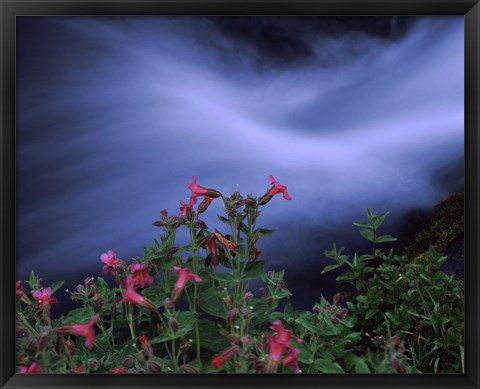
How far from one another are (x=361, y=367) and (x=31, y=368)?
0.81 m

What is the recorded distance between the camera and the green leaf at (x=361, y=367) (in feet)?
4.47

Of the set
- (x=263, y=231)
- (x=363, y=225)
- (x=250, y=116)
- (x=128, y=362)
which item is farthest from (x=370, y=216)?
(x=128, y=362)

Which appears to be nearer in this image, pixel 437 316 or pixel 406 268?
pixel 437 316

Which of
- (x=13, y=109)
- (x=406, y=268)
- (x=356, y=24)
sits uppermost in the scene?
(x=356, y=24)

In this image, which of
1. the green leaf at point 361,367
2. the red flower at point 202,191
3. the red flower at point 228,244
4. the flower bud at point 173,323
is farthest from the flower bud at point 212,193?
the green leaf at point 361,367

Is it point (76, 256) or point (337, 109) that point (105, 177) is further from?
point (337, 109)

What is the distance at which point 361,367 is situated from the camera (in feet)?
4.49

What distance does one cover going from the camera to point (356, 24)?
152 centimetres

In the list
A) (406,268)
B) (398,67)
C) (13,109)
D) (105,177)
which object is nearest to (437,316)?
(406,268)

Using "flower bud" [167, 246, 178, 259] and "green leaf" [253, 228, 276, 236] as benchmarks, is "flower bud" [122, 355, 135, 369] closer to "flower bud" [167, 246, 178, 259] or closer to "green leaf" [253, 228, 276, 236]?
"flower bud" [167, 246, 178, 259]

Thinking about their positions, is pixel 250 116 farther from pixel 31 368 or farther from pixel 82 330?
pixel 31 368

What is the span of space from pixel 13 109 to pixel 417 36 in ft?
3.61

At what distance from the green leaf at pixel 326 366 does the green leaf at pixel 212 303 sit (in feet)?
0.85

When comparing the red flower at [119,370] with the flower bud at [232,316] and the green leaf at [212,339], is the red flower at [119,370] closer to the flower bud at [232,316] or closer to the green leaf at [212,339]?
the green leaf at [212,339]
